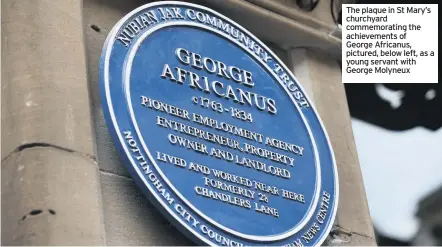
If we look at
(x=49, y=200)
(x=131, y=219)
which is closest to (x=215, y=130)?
(x=131, y=219)

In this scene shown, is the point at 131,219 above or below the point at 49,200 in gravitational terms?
below

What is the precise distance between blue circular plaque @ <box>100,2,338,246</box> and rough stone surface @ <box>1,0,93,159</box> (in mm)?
180

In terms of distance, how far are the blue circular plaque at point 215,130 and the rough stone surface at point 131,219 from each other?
0.47 ft

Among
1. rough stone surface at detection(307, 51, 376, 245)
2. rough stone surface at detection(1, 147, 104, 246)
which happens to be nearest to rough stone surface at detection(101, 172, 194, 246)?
rough stone surface at detection(1, 147, 104, 246)

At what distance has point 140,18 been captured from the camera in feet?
21.9

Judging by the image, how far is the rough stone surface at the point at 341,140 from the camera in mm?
7211

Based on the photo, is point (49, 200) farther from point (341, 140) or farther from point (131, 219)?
point (341, 140)

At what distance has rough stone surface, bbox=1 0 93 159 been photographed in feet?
19.2

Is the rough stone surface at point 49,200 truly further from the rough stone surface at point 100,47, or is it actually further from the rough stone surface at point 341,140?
the rough stone surface at point 341,140
